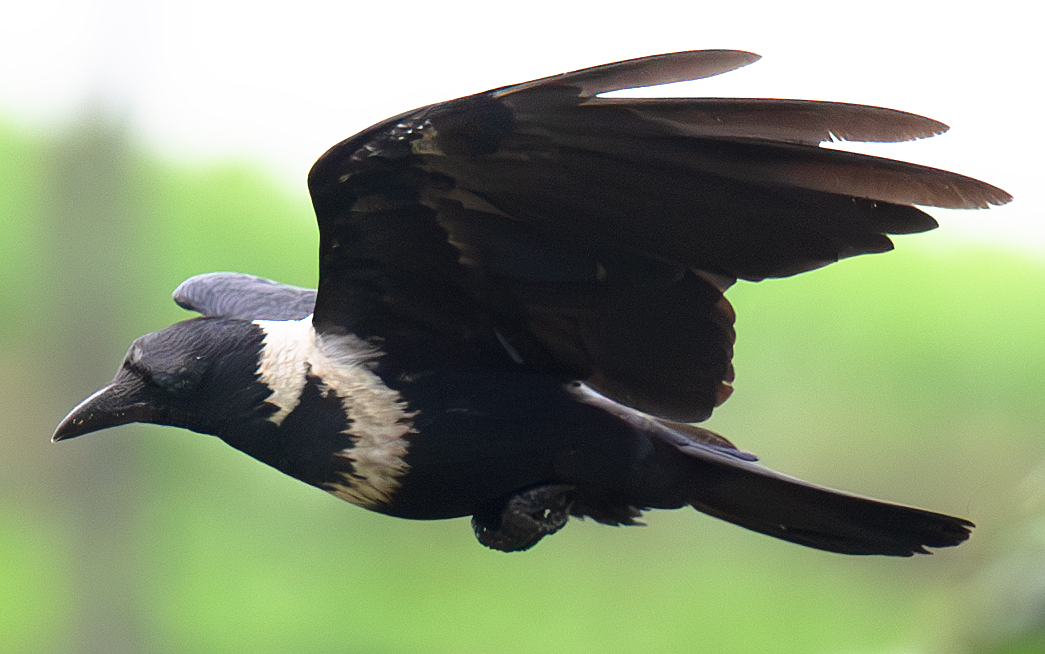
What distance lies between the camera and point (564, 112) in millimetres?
1352

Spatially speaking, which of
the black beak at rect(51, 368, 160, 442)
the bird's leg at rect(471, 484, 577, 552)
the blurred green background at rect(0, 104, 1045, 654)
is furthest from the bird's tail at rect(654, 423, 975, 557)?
the blurred green background at rect(0, 104, 1045, 654)

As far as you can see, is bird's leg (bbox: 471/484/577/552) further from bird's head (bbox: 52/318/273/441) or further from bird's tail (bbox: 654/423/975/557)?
bird's head (bbox: 52/318/273/441)

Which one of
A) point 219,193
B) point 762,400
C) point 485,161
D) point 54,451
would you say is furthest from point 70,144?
point 485,161

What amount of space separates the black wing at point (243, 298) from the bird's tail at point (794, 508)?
74 cm

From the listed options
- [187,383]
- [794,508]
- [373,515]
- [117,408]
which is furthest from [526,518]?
[373,515]

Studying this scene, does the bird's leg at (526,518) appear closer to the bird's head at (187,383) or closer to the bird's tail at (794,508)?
the bird's tail at (794,508)

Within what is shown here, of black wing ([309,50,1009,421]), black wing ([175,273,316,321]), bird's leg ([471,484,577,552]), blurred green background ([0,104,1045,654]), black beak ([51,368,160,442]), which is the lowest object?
blurred green background ([0,104,1045,654])

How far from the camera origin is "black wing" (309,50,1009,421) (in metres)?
1.34

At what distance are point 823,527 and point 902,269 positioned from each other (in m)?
3.61

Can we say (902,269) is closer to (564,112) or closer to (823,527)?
(823,527)

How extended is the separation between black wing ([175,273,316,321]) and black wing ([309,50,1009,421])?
0.38 meters

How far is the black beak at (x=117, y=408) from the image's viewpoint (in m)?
1.74

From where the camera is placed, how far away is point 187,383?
1.70 metres

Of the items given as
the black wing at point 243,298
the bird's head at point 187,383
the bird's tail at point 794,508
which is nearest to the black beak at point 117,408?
the bird's head at point 187,383
